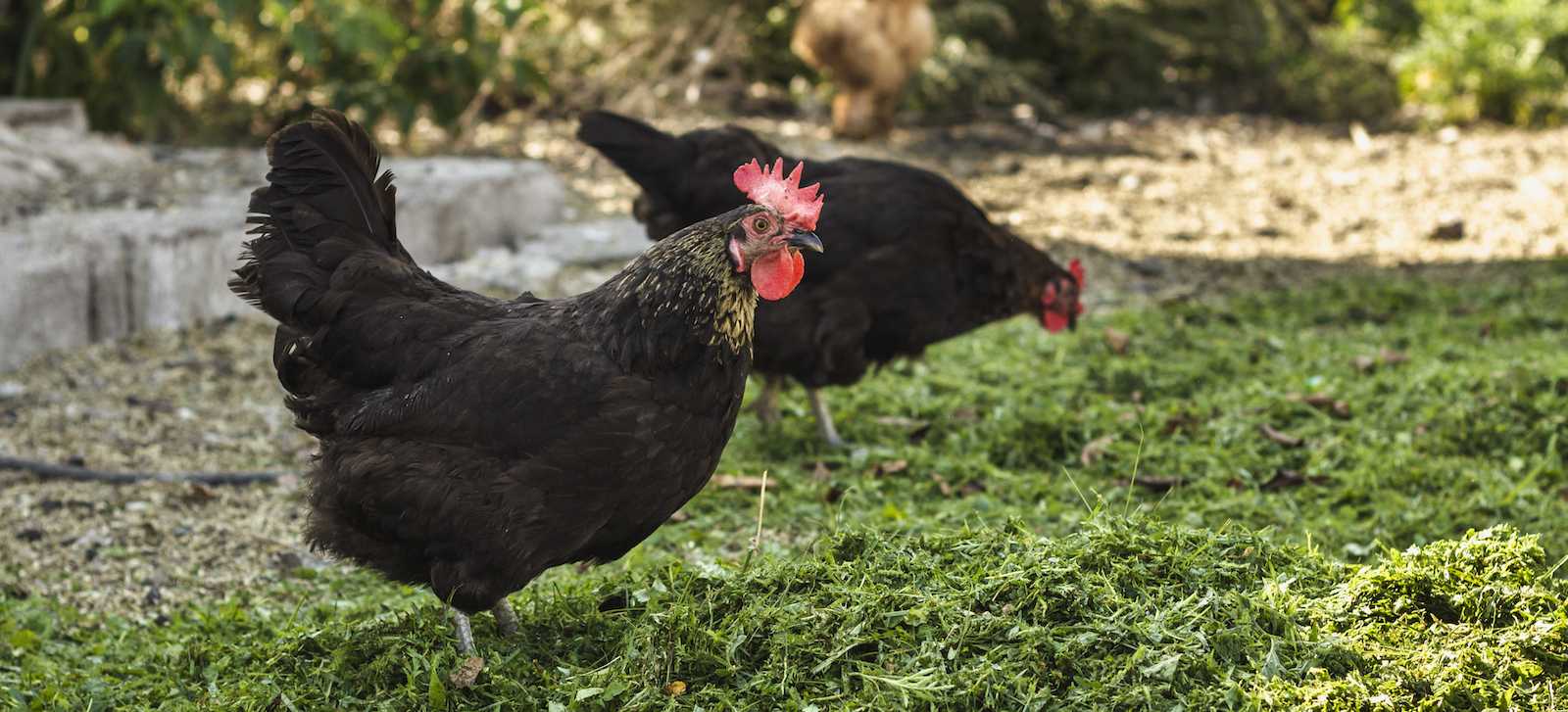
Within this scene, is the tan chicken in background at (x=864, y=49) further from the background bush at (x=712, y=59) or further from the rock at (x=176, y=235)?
the rock at (x=176, y=235)

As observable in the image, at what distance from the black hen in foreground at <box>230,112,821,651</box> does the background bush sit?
13.8ft

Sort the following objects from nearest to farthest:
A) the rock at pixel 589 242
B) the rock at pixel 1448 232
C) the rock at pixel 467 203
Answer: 1. the rock at pixel 467 203
2. the rock at pixel 589 242
3. the rock at pixel 1448 232

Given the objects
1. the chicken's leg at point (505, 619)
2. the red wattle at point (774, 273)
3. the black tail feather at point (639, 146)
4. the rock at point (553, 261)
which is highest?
the black tail feather at point (639, 146)

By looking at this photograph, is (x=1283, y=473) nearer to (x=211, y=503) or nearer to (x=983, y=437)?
(x=983, y=437)

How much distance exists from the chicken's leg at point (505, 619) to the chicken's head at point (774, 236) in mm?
994

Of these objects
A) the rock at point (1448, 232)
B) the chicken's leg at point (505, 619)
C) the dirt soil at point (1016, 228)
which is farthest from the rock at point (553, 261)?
the rock at point (1448, 232)

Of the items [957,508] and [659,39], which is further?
[659,39]

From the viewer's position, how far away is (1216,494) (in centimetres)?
457

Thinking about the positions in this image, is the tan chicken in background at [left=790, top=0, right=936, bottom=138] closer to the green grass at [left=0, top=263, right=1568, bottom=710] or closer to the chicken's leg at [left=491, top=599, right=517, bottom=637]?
the green grass at [left=0, top=263, right=1568, bottom=710]

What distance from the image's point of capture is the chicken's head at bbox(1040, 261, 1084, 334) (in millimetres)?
5586

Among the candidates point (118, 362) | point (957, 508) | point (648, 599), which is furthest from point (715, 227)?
point (118, 362)

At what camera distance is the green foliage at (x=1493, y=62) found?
37.0ft

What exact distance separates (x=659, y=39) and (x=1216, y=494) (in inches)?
290

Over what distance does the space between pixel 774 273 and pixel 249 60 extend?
782 centimetres
